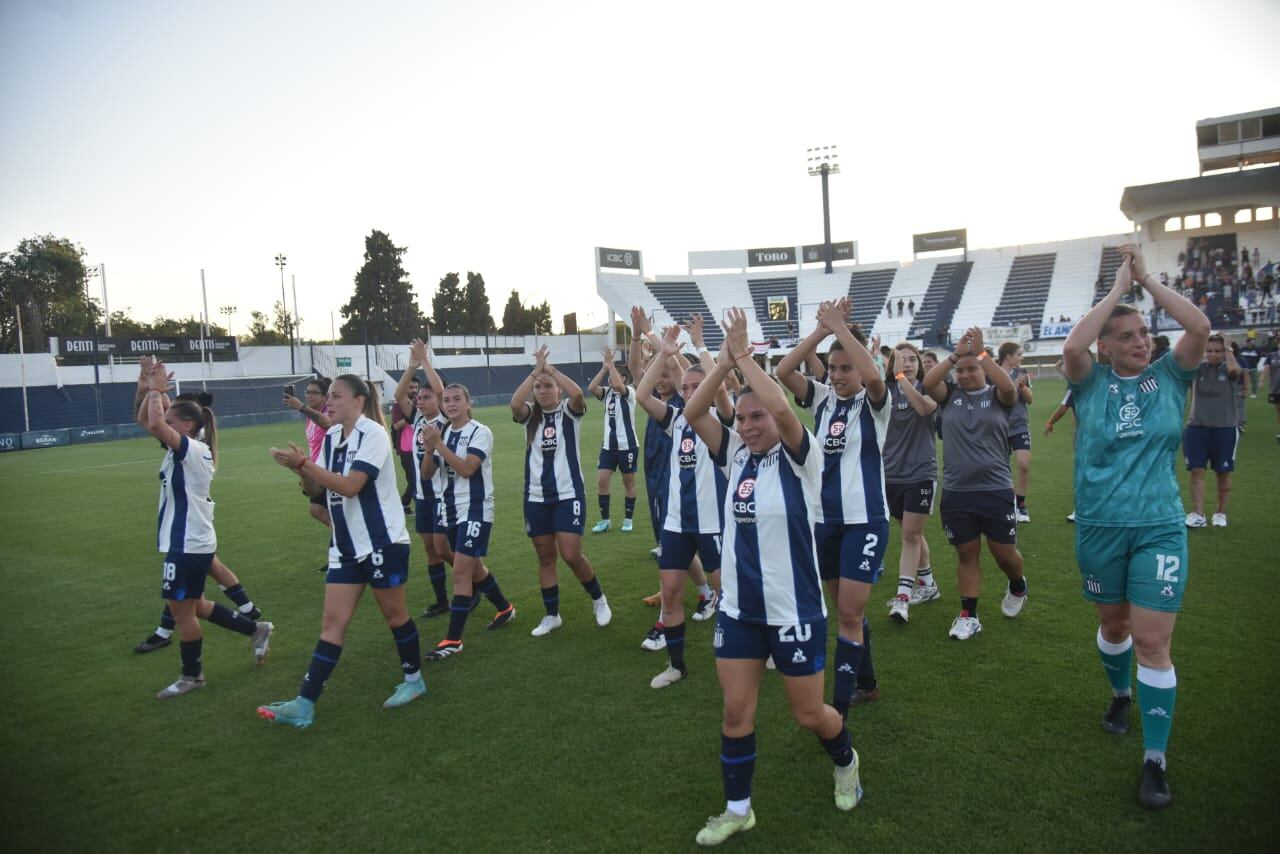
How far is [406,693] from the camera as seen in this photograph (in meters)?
5.20

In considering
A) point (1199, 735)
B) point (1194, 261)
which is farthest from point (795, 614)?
point (1194, 261)

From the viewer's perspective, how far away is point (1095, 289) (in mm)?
50656

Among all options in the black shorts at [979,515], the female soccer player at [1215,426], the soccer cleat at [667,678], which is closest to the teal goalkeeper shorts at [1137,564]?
the black shorts at [979,515]

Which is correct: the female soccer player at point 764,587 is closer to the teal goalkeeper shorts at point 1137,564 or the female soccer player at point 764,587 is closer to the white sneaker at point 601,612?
the teal goalkeeper shorts at point 1137,564

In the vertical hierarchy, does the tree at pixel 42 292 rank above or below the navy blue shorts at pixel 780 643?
above

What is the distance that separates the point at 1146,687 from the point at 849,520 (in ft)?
5.64

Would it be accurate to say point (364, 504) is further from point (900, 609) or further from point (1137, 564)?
point (1137, 564)

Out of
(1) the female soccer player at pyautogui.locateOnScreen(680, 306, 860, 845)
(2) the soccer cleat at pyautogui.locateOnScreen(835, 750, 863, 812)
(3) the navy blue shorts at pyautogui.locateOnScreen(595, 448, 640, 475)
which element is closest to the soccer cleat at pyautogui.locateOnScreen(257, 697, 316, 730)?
(1) the female soccer player at pyautogui.locateOnScreen(680, 306, 860, 845)

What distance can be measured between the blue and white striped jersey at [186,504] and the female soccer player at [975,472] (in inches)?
230

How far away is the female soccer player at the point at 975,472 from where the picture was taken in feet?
18.7

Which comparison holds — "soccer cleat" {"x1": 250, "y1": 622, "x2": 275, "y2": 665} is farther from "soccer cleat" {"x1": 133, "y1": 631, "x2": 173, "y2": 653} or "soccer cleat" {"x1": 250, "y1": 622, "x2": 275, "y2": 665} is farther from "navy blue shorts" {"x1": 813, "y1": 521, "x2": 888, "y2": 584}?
"navy blue shorts" {"x1": 813, "y1": 521, "x2": 888, "y2": 584}

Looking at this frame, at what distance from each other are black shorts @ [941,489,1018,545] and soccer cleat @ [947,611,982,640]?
610mm

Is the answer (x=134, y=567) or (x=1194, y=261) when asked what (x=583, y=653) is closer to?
(x=134, y=567)

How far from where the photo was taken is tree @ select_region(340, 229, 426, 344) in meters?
68.3
